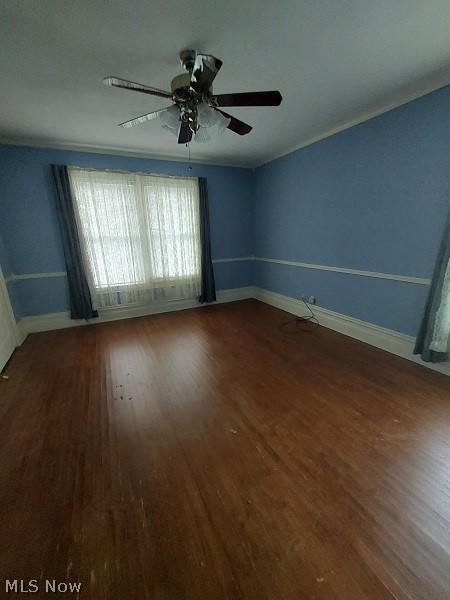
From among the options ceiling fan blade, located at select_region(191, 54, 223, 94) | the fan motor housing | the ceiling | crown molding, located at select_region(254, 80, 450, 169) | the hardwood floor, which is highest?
the ceiling

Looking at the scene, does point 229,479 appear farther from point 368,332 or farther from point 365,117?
point 365,117

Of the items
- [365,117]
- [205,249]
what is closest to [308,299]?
[205,249]

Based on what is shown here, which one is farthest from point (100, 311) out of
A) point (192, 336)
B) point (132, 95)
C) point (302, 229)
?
point (302, 229)

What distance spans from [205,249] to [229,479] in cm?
344

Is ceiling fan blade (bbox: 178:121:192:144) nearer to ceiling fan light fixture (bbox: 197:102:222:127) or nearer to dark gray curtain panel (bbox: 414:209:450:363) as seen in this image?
ceiling fan light fixture (bbox: 197:102:222:127)

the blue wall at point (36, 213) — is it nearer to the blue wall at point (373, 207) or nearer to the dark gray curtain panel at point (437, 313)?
the blue wall at point (373, 207)

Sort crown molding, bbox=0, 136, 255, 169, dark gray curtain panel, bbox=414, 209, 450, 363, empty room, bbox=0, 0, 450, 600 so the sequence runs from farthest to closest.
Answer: crown molding, bbox=0, 136, 255, 169, dark gray curtain panel, bbox=414, 209, 450, 363, empty room, bbox=0, 0, 450, 600

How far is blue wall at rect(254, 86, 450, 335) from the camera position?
2129 millimetres

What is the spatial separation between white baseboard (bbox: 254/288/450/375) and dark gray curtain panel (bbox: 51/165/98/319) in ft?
10.4

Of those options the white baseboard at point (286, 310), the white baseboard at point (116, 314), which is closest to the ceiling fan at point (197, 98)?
the white baseboard at point (286, 310)

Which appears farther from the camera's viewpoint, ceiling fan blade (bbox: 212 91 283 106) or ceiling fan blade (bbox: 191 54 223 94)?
ceiling fan blade (bbox: 212 91 283 106)

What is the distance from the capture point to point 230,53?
165 centimetres

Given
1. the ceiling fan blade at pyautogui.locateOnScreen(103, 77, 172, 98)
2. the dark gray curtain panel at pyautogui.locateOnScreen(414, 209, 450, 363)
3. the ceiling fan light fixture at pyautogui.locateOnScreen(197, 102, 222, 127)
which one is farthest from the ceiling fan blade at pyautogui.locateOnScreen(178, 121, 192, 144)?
the dark gray curtain panel at pyautogui.locateOnScreen(414, 209, 450, 363)

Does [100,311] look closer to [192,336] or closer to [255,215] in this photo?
[192,336]
